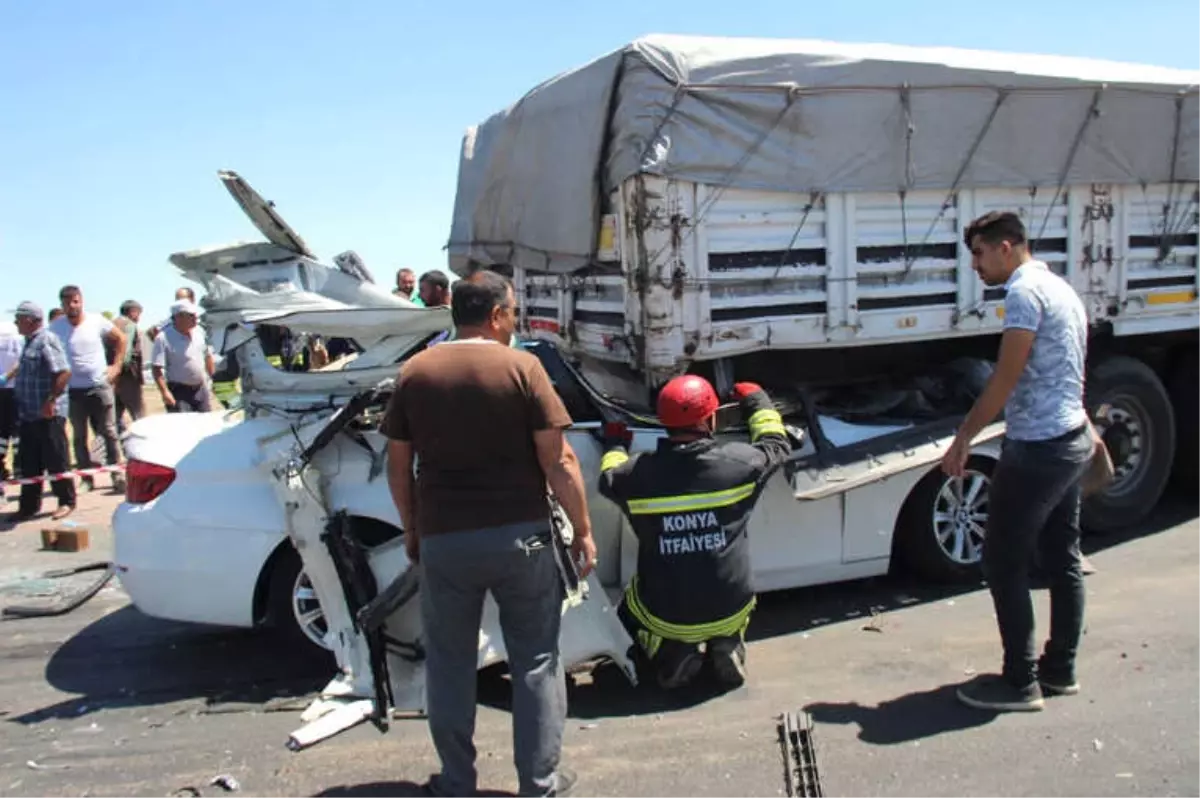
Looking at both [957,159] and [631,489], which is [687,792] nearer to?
[631,489]

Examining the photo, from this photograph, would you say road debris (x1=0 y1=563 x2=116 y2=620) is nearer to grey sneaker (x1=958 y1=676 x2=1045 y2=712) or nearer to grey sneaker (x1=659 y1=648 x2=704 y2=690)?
grey sneaker (x1=659 y1=648 x2=704 y2=690)

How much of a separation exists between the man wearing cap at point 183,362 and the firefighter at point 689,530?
6.80 metres

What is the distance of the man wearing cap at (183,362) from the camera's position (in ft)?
32.4

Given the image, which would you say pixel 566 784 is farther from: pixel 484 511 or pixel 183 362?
pixel 183 362

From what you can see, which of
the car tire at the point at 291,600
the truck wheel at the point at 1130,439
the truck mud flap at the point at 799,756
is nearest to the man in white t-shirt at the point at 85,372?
the car tire at the point at 291,600

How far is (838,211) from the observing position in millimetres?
5254

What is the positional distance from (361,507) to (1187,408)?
222 inches

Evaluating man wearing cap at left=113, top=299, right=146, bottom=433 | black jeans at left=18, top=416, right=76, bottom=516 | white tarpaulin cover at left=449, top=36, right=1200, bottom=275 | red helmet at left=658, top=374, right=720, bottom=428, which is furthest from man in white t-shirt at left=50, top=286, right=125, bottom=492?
red helmet at left=658, top=374, right=720, bottom=428

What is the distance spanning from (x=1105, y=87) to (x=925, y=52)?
1.09 meters

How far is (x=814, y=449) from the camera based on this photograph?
512 centimetres

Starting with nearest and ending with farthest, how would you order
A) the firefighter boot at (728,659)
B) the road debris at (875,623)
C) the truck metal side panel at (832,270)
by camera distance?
the firefighter boot at (728,659), the truck metal side panel at (832,270), the road debris at (875,623)

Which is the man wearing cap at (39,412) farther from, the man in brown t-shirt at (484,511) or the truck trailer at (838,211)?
the man in brown t-shirt at (484,511)

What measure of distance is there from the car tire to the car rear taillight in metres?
0.63

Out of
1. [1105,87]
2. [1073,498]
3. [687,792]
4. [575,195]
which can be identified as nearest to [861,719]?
[687,792]
